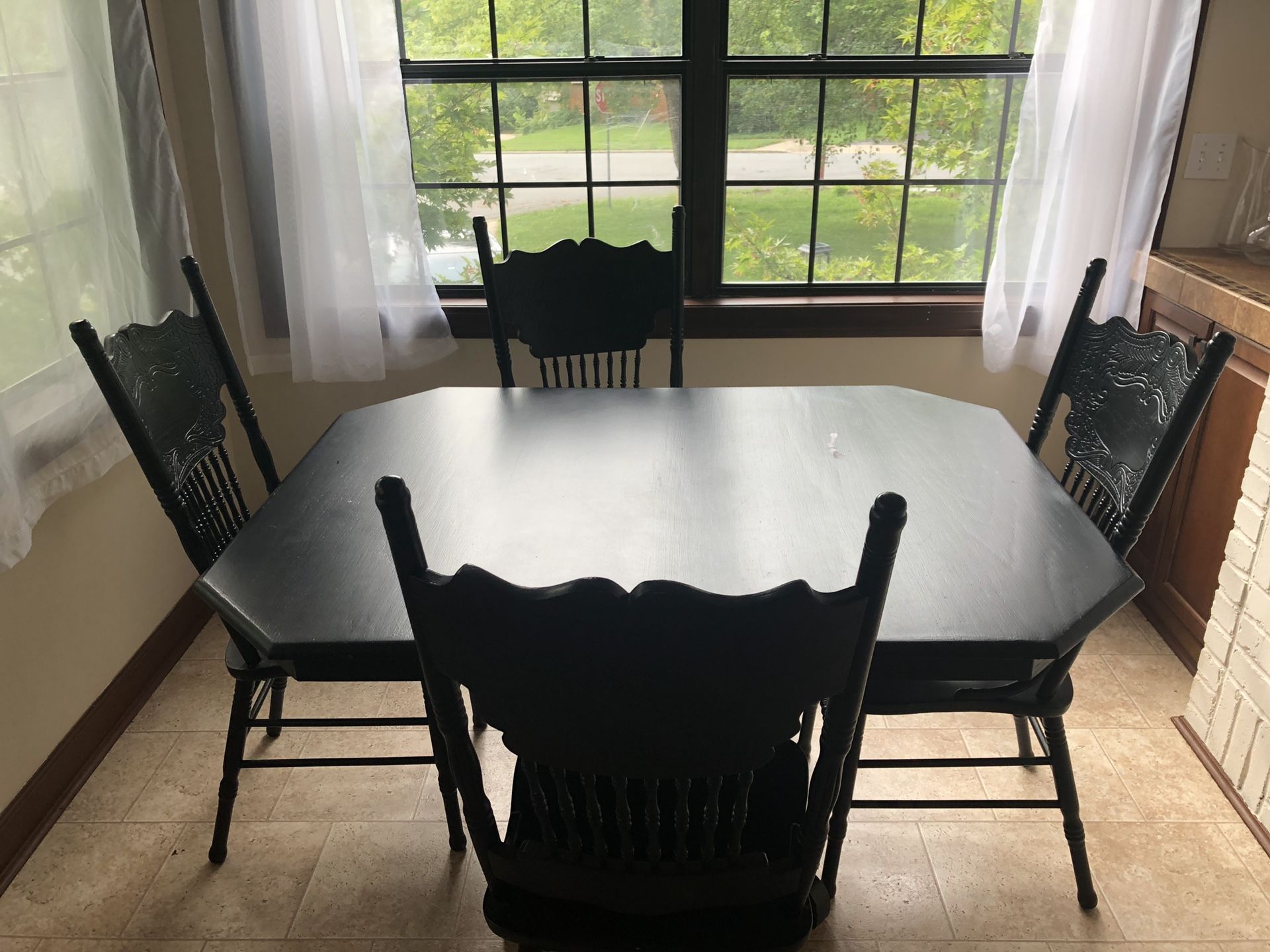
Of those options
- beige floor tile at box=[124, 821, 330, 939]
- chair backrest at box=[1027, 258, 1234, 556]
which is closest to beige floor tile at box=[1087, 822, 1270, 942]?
chair backrest at box=[1027, 258, 1234, 556]

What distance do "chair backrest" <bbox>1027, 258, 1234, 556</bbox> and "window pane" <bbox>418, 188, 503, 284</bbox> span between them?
4.82 feet

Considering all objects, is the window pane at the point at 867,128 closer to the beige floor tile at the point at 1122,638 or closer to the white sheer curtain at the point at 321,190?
the white sheer curtain at the point at 321,190

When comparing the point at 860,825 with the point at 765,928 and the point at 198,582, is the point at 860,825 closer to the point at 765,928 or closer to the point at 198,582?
the point at 765,928

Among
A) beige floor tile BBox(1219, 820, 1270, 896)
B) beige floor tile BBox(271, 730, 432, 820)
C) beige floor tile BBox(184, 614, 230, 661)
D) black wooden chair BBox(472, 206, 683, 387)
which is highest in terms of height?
black wooden chair BBox(472, 206, 683, 387)

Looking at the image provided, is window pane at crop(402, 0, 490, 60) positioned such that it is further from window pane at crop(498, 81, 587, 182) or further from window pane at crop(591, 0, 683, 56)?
window pane at crop(591, 0, 683, 56)

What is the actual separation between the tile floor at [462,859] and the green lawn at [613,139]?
1.48m

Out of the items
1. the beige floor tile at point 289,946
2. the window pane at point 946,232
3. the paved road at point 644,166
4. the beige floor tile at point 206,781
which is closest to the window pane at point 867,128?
the paved road at point 644,166

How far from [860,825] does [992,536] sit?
30.5 inches

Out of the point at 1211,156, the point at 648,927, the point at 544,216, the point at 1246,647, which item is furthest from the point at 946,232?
the point at 648,927

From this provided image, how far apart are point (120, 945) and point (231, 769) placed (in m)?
0.32

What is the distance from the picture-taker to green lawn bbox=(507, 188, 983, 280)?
2596 millimetres

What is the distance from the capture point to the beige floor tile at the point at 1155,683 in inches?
86.0

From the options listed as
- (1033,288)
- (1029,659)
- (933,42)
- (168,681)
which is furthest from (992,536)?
(168,681)

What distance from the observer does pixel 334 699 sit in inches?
89.2
